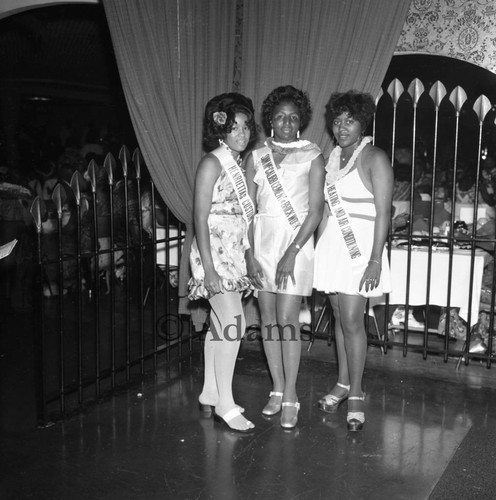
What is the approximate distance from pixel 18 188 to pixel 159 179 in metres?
2.45

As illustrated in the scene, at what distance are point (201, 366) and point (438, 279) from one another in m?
1.56

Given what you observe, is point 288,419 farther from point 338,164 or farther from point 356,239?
point 338,164

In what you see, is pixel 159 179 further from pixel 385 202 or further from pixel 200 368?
pixel 385 202

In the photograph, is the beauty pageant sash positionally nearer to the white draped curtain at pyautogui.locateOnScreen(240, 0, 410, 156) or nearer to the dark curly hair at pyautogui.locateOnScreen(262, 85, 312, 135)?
the dark curly hair at pyautogui.locateOnScreen(262, 85, 312, 135)

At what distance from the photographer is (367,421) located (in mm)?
3129

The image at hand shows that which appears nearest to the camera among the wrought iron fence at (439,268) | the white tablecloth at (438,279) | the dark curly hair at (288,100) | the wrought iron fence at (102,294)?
the dark curly hair at (288,100)

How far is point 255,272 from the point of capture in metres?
3.04

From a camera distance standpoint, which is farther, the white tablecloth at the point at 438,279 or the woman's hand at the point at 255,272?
the white tablecloth at the point at 438,279

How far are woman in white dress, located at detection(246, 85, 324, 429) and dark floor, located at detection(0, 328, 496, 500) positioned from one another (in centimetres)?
32

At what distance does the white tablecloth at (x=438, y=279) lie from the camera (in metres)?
3.92

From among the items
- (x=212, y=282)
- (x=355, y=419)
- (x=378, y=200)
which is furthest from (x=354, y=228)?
(x=355, y=419)

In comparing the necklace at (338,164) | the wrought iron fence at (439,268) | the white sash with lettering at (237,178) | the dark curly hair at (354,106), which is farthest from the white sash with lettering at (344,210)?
the wrought iron fence at (439,268)

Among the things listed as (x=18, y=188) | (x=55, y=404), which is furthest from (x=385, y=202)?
(x=18, y=188)

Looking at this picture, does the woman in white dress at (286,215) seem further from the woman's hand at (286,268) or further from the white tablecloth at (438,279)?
the white tablecloth at (438,279)
